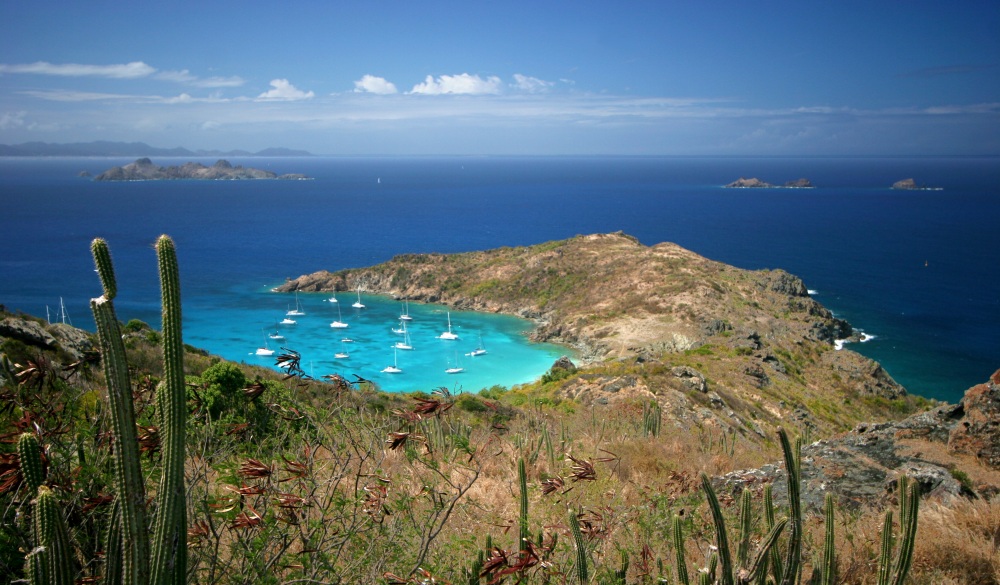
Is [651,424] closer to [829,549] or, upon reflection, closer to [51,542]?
[829,549]

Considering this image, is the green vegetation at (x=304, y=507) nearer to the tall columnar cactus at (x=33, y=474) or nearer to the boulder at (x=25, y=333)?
the tall columnar cactus at (x=33, y=474)

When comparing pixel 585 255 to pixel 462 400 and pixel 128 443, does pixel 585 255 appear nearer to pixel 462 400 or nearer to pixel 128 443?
pixel 462 400

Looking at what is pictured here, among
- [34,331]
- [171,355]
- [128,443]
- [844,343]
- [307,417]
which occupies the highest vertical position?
[171,355]

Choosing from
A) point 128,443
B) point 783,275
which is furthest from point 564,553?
point 783,275

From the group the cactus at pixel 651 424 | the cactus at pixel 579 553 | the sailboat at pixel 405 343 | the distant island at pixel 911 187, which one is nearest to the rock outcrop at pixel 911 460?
the cactus at pixel 651 424

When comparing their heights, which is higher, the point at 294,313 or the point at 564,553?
the point at 564,553
